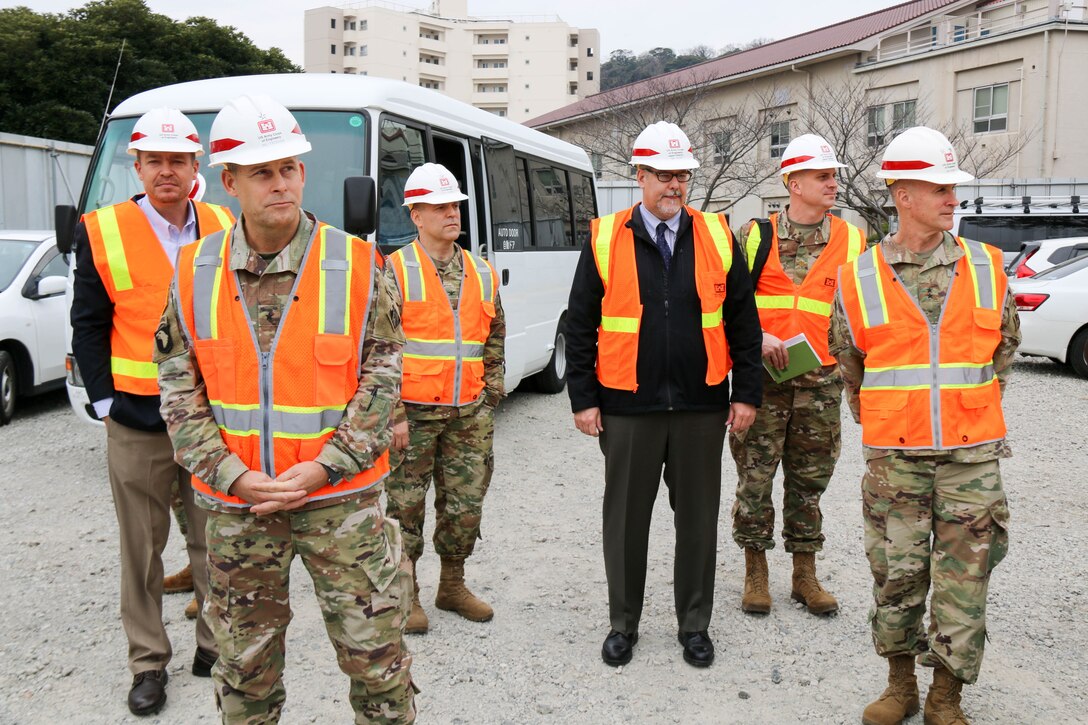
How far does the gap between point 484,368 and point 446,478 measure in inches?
22.7

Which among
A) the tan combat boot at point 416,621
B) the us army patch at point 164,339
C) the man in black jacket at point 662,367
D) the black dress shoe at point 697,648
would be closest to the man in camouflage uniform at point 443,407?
the tan combat boot at point 416,621

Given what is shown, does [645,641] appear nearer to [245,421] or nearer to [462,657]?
[462,657]

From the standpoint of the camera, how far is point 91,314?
340 cm

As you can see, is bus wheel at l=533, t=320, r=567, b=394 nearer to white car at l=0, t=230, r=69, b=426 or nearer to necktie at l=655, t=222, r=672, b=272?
white car at l=0, t=230, r=69, b=426

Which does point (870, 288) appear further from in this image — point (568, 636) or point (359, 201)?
point (359, 201)

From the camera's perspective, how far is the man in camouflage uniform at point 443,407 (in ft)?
13.8

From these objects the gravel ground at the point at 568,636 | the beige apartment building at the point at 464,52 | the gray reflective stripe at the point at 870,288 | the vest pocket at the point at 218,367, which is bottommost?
the gravel ground at the point at 568,636

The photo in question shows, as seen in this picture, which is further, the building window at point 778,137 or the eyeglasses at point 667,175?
the building window at point 778,137

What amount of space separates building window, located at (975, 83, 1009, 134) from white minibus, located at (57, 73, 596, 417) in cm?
2179

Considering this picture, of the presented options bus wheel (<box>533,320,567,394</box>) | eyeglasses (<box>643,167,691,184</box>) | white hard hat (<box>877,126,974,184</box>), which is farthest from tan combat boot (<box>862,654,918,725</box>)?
bus wheel (<box>533,320,567,394</box>)

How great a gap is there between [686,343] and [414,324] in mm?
1319

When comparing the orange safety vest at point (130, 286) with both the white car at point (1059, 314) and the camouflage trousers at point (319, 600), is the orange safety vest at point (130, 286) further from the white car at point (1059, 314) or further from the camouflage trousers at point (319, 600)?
the white car at point (1059, 314)

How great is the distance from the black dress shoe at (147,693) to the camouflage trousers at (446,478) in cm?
119

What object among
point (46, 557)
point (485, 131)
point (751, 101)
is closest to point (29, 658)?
point (46, 557)
